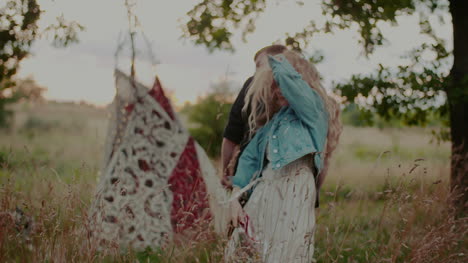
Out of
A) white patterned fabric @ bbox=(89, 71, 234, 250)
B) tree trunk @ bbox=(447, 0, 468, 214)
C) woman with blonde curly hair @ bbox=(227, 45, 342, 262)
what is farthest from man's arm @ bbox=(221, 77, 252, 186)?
tree trunk @ bbox=(447, 0, 468, 214)

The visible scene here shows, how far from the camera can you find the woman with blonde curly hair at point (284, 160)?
232 centimetres

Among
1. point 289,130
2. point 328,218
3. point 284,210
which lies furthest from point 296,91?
point 328,218

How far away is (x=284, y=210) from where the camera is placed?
237cm

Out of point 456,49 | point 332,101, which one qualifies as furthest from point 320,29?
point 332,101

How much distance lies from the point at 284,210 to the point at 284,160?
286 mm

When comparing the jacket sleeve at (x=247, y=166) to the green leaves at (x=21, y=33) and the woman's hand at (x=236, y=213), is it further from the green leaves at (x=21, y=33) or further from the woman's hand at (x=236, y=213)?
the green leaves at (x=21, y=33)

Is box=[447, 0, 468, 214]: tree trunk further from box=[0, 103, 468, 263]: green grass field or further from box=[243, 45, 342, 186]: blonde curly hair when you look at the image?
box=[243, 45, 342, 186]: blonde curly hair

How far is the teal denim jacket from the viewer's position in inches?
91.8

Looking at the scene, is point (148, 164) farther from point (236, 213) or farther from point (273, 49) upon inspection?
point (236, 213)

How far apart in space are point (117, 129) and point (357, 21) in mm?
2708

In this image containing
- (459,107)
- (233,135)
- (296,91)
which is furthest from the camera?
(459,107)

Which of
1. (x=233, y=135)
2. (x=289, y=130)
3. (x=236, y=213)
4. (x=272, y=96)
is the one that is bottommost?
(x=236, y=213)

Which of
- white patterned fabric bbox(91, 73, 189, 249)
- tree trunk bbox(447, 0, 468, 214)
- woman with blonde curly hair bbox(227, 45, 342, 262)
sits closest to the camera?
woman with blonde curly hair bbox(227, 45, 342, 262)

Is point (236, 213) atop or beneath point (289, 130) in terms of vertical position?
beneath
